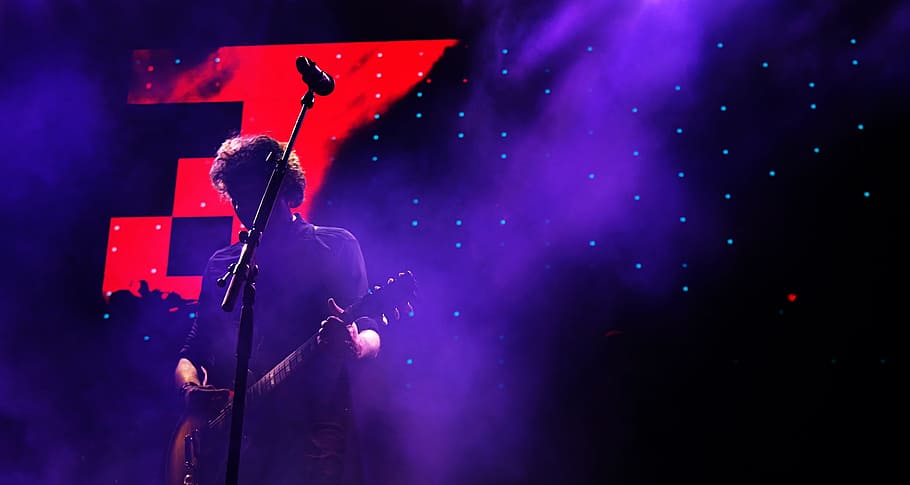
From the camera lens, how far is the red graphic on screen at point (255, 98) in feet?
8.46

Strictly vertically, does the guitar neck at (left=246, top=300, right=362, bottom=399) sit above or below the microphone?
below

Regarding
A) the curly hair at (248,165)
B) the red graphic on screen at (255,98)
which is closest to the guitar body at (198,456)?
the curly hair at (248,165)

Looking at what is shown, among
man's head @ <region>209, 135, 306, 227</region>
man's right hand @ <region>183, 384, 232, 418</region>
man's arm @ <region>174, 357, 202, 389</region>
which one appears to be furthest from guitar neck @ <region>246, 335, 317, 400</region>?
man's head @ <region>209, 135, 306, 227</region>

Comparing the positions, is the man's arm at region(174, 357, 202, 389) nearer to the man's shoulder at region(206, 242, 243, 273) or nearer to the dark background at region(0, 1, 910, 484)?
the man's shoulder at region(206, 242, 243, 273)

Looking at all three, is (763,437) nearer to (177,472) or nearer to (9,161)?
(177,472)

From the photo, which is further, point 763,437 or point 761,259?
point 761,259

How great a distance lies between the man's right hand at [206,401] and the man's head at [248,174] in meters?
0.56

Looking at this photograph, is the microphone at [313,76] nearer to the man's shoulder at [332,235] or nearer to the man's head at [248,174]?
the man's head at [248,174]

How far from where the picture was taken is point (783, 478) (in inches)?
89.5

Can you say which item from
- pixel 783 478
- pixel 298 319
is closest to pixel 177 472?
pixel 298 319

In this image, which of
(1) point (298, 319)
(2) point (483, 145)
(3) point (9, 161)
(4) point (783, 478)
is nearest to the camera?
(1) point (298, 319)

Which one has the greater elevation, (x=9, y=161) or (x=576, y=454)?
(x=9, y=161)

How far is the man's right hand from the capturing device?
176 centimetres

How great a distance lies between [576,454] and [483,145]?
4.43 feet
